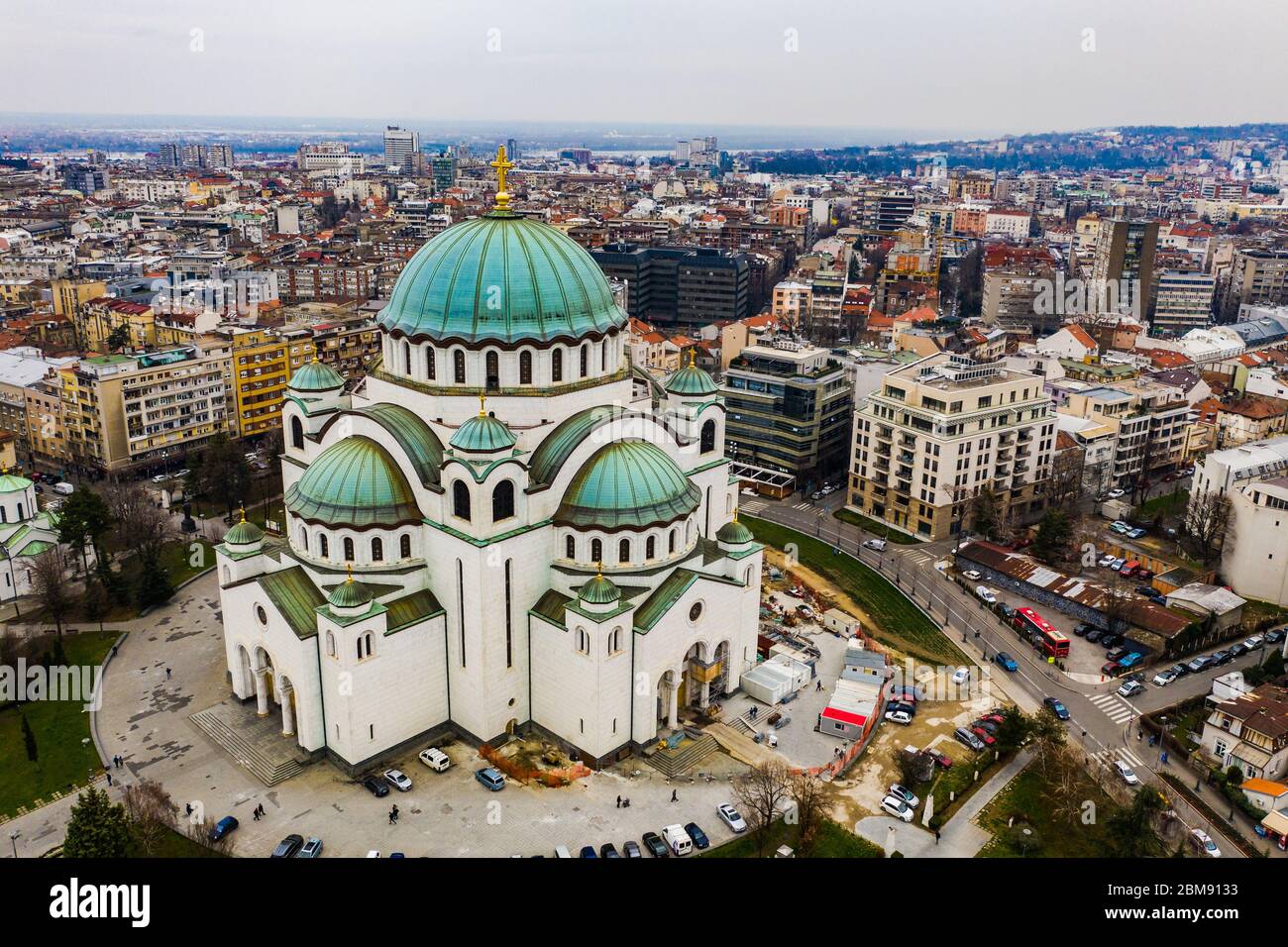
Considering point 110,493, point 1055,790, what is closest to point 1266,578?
point 1055,790

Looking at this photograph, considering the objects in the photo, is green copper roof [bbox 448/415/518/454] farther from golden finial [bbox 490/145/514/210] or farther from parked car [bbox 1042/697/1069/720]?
parked car [bbox 1042/697/1069/720]

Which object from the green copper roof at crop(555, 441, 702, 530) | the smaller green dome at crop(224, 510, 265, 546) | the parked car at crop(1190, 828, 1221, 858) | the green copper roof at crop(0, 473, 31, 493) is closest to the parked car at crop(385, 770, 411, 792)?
the green copper roof at crop(555, 441, 702, 530)

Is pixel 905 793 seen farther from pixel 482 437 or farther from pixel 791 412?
pixel 791 412

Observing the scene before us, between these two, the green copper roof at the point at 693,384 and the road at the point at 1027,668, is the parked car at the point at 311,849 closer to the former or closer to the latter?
the green copper roof at the point at 693,384

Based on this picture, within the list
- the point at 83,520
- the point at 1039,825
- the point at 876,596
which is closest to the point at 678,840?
the point at 1039,825

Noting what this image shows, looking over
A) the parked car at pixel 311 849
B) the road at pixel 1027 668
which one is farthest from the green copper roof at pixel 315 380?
the road at pixel 1027 668

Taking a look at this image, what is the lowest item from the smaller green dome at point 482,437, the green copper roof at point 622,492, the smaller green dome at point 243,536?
the smaller green dome at point 243,536
